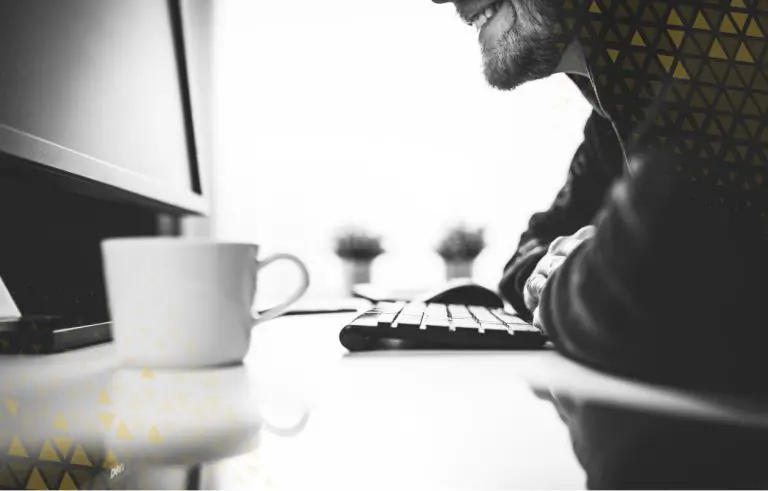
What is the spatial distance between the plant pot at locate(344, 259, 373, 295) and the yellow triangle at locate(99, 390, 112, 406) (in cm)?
153

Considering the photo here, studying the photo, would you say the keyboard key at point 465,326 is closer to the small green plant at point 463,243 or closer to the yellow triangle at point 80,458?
the yellow triangle at point 80,458

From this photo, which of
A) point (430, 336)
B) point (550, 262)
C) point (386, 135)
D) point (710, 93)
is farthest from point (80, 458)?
point (386, 135)

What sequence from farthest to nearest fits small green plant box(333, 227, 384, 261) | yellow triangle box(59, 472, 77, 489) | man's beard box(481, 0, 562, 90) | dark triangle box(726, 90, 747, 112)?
small green plant box(333, 227, 384, 261) < man's beard box(481, 0, 562, 90) < dark triangle box(726, 90, 747, 112) < yellow triangle box(59, 472, 77, 489)

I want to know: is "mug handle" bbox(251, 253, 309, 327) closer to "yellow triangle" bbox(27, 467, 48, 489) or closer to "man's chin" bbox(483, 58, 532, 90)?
"yellow triangle" bbox(27, 467, 48, 489)

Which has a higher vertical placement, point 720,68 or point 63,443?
point 720,68

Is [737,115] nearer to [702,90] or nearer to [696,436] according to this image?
[702,90]

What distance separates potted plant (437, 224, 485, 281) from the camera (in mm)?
1799

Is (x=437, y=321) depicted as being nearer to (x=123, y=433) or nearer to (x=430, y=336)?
(x=430, y=336)

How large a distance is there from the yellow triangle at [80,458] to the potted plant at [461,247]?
5.26 feet

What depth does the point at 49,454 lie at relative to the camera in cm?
19

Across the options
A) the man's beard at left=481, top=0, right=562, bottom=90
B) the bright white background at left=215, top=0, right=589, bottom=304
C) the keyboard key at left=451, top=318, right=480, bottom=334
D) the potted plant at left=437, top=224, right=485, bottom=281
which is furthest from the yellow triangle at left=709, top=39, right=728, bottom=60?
the bright white background at left=215, top=0, right=589, bottom=304

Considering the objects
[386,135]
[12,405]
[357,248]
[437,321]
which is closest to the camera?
[12,405]

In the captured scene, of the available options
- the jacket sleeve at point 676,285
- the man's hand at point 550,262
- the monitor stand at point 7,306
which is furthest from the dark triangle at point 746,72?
the monitor stand at point 7,306

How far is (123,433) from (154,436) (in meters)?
0.01
